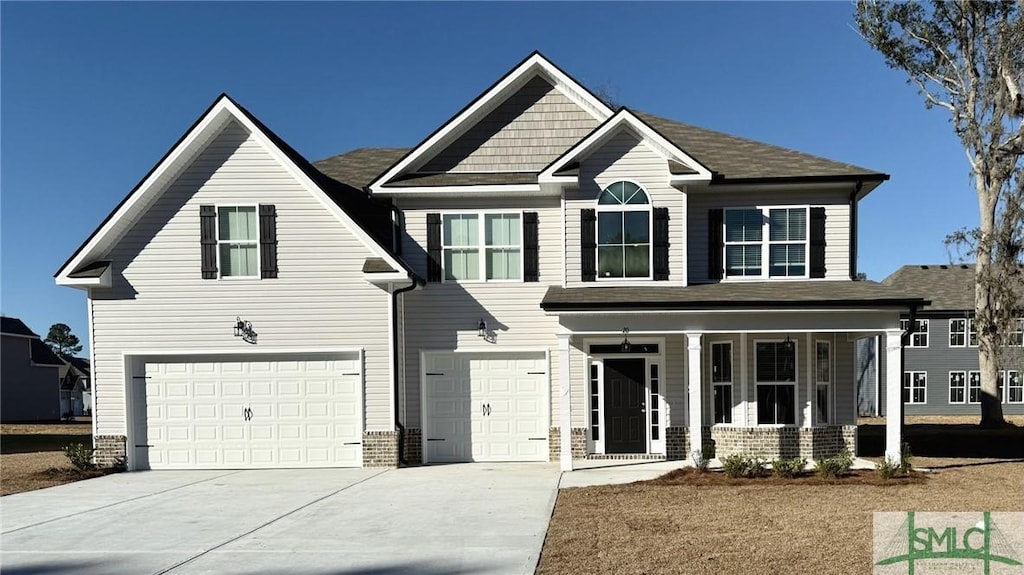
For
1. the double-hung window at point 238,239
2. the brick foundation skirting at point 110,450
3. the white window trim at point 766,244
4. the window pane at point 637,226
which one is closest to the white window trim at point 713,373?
the white window trim at point 766,244

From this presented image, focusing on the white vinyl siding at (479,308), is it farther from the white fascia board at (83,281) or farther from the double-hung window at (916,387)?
the double-hung window at (916,387)

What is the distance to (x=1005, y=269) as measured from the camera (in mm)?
22047

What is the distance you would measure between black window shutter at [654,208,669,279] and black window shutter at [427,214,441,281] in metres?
4.51

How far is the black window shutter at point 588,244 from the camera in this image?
13391 mm

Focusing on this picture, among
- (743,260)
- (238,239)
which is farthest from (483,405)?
(743,260)

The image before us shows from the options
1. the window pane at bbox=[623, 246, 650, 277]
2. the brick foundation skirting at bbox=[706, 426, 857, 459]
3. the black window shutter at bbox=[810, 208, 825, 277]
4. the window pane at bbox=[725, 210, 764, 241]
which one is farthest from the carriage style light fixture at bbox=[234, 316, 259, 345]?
the black window shutter at bbox=[810, 208, 825, 277]

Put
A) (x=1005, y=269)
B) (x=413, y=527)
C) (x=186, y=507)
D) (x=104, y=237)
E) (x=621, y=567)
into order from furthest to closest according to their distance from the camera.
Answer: (x=1005, y=269), (x=104, y=237), (x=186, y=507), (x=413, y=527), (x=621, y=567)

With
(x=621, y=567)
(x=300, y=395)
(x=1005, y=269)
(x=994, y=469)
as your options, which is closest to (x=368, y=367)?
(x=300, y=395)

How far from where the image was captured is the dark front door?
1377cm

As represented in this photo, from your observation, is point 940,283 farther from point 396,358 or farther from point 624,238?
point 396,358

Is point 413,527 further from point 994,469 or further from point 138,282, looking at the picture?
point 994,469

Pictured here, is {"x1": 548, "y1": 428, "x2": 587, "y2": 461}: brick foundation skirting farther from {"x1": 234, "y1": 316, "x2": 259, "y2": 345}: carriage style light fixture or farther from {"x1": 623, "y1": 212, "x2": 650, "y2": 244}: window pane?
{"x1": 234, "y1": 316, "x2": 259, "y2": 345}: carriage style light fixture

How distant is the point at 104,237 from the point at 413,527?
30.7 ft

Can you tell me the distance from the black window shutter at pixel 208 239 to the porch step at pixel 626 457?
28.3 ft
